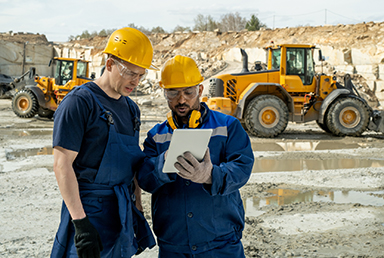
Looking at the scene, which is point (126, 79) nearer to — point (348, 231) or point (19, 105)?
point (348, 231)

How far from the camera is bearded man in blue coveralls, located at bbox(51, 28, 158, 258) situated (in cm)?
184

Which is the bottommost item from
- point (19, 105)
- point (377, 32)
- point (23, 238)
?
point (23, 238)

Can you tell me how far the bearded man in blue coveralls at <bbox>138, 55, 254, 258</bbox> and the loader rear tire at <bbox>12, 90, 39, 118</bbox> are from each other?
1354cm

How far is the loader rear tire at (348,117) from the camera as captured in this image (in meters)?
11.2

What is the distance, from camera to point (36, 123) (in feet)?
45.7

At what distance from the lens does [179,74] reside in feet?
7.30

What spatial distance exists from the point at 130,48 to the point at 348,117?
34.5ft

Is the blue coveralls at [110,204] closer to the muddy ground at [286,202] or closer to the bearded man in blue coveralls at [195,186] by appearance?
the bearded man in blue coveralls at [195,186]

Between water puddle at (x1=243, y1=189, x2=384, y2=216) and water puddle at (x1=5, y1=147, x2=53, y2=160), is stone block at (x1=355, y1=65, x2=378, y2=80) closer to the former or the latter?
water puddle at (x1=243, y1=189, x2=384, y2=216)

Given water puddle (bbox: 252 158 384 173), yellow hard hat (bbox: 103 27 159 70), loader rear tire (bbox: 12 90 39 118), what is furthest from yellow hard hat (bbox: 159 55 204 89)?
loader rear tire (bbox: 12 90 39 118)

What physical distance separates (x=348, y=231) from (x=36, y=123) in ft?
41.1

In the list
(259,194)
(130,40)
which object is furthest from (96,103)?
(259,194)

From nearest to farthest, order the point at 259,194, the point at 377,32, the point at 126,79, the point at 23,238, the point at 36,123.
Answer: the point at 126,79, the point at 23,238, the point at 259,194, the point at 36,123, the point at 377,32

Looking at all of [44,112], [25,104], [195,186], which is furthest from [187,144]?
[44,112]
